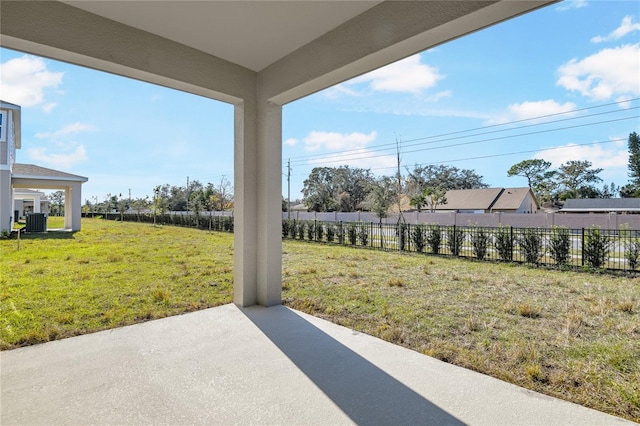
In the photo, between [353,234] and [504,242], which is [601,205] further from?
[353,234]

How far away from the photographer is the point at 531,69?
21.8ft

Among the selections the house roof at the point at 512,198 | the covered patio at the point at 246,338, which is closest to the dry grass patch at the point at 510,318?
the covered patio at the point at 246,338

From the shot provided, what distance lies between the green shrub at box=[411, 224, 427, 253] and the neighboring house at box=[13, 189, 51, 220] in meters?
14.1

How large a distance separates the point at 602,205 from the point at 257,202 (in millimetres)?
8821

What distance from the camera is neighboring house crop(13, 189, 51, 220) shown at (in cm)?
1206

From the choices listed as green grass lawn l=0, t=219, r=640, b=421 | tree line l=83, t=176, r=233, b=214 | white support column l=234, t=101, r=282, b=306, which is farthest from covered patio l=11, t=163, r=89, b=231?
white support column l=234, t=101, r=282, b=306

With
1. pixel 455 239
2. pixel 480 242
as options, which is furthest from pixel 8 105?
pixel 480 242

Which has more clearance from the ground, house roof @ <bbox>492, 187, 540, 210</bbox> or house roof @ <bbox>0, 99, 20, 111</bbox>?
house roof @ <bbox>0, 99, 20, 111</bbox>

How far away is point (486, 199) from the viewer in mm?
11594

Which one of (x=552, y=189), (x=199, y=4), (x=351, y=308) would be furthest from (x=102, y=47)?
(x=552, y=189)

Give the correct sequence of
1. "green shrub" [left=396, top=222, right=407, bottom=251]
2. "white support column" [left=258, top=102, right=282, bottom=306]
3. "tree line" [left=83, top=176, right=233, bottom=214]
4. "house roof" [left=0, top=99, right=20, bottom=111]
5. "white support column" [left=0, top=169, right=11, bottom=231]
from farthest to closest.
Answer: "tree line" [left=83, top=176, right=233, bottom=214], "white support column" [left=0, top=169, right=11, bottom=231], "green shrub" [left=396, top=222, right=407, bottom=251], "house roof" [left=0, top=99, right=20, bottom=111], "white support column" [left=258, top=102, right=282, bottom=306]

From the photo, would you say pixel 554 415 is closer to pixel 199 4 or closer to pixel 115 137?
pixel 199 4

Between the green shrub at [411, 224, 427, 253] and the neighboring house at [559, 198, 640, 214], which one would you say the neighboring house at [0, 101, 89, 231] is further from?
the neighboring house at [559, 198, 640, 214]

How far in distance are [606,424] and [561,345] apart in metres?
1.15
